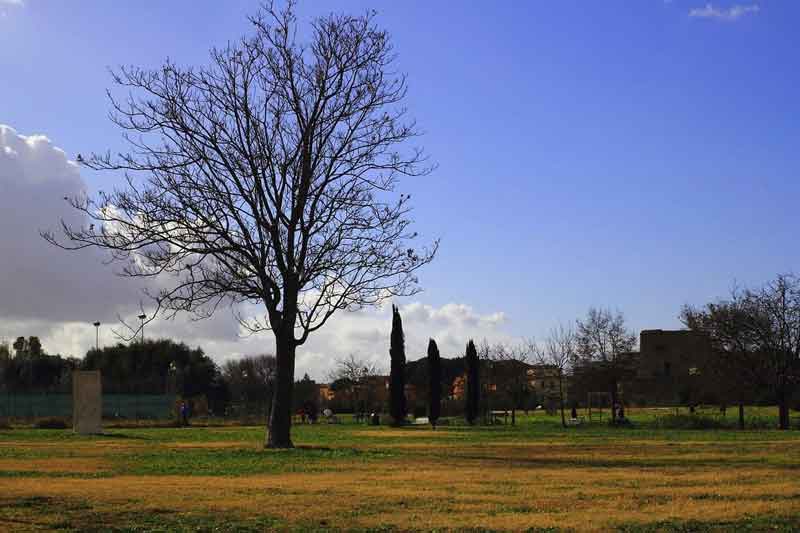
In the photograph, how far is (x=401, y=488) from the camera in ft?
59.3

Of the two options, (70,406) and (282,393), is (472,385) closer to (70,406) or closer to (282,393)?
(70,406)

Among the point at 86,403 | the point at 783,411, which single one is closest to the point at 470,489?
the point at 86,403

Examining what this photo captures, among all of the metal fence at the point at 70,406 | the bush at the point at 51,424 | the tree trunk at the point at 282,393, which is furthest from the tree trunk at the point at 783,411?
the bush at the point at 51,424

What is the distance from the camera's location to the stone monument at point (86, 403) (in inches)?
1740

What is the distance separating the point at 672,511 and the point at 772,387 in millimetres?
43516

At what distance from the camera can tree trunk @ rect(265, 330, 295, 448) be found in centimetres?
3262

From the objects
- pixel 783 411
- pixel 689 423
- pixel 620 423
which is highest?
pixel 783 411

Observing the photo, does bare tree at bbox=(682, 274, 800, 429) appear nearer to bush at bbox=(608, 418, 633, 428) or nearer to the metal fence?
bush at bbox=(608, 418, 633, 428)

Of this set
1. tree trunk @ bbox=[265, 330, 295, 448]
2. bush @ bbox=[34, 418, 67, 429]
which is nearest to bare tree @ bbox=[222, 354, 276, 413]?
bush @ bbox=[34, 418, 67, 429]

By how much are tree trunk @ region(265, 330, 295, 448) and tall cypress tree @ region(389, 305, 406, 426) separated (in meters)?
28.1

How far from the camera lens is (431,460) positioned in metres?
26.3

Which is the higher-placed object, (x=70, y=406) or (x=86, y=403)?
(x=86, y=403)

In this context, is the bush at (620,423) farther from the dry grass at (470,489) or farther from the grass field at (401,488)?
the dry grass at (470,489)

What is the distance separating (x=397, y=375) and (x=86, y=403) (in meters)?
25.5
